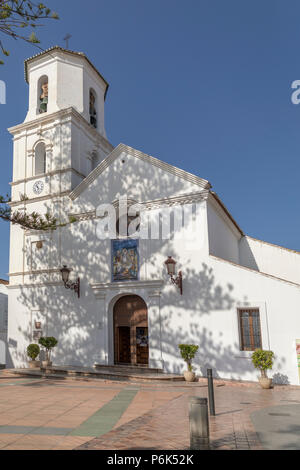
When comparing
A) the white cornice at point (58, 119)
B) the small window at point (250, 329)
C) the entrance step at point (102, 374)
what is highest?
the white cornice at point (58, 119)

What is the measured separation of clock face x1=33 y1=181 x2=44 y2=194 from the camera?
1989cm

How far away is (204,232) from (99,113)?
1212cm

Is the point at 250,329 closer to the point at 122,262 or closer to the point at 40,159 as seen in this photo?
the point at 122,262

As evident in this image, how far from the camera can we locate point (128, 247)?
55.1ft

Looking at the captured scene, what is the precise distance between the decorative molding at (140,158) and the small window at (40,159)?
11.5 feet

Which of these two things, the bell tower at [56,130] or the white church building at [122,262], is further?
the bell tower at [56,130]

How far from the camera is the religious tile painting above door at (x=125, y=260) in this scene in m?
16.5

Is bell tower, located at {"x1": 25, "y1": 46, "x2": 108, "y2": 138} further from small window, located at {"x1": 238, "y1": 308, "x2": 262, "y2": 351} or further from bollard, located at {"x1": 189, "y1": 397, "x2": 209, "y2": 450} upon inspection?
bollard, located at {"x1": 189, "y1": 397, "x2": 209, "y2": 450}

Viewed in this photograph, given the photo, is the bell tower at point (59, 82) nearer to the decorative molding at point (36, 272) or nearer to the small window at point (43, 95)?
the small window at point (43, 95)

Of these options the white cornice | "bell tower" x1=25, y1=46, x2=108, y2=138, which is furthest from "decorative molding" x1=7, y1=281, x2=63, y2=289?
"bell tower" x1=25, y1=46, x2=108, y2=138

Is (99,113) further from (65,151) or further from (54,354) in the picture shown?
(54,354)

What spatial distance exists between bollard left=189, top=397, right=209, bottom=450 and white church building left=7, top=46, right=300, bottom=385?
26.5ft

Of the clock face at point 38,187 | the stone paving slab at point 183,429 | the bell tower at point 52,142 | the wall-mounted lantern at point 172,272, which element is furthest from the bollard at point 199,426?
the clock face at point 38,187

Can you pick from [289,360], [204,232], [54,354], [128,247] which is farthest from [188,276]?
[54,354]
